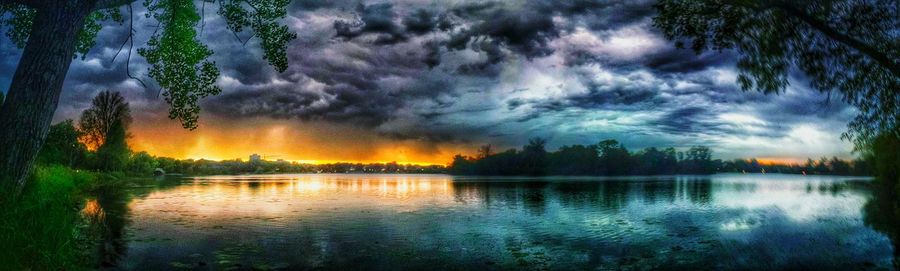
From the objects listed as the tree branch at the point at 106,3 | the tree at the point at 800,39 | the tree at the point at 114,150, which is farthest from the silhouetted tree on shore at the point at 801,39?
the tree at the point at 114,150

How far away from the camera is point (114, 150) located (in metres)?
77.4

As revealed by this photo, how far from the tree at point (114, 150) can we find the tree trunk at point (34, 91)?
270 feet

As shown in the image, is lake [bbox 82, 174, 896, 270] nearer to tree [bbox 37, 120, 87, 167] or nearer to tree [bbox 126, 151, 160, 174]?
tree [bbox 37, 120, 87, 167]

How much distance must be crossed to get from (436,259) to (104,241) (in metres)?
11.1

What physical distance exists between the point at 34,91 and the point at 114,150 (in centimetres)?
8345

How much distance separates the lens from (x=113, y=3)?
1019cm

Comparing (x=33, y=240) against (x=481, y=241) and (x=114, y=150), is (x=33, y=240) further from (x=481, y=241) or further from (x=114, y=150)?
(x=114, y=150)

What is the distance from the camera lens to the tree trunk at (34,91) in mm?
8594

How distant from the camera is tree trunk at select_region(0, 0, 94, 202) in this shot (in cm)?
859

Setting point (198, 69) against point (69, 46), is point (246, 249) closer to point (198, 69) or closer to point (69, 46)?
point (198, 69)

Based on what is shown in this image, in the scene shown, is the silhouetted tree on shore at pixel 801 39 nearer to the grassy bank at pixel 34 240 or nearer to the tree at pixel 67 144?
the grassy bank at pixel 34 240

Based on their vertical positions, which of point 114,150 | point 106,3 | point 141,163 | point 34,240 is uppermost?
point 114,150

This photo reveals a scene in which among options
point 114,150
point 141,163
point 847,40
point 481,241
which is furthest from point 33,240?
point 141,163

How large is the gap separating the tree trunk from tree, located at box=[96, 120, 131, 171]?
82.4 metres
